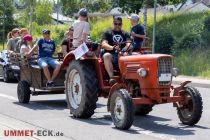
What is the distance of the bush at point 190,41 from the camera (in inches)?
1092

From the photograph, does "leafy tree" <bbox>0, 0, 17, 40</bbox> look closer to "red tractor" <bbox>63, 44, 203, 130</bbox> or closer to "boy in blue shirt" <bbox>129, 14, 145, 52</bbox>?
"boy in blue shirt" <bbox>129, 14, 145, 52</bbox>

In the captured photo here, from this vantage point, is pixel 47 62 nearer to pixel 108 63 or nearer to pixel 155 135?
pixel 108 63

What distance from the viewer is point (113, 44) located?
11.4m

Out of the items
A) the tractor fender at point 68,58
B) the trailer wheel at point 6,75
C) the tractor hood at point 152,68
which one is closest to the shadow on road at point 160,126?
the tractor hood at point 152,68

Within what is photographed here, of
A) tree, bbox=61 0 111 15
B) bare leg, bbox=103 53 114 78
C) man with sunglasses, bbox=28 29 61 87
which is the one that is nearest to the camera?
bare leg, bbox=103 53 114 78

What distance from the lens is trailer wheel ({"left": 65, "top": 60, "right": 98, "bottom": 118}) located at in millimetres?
11102

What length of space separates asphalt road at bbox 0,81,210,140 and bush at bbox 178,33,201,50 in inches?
545

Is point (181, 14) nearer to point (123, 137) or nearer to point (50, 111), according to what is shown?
point (50, 111)

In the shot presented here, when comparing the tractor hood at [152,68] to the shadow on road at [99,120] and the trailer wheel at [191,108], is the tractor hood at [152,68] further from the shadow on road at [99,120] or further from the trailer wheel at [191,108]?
the shadow on road at [99,120]

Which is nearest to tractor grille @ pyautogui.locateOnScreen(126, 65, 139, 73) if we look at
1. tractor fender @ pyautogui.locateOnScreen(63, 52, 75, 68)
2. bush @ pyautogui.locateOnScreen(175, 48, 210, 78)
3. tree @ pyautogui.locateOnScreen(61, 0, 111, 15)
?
→ tractor fender @ pyautogui.locateOnScreen(63, 52, 75, 68)

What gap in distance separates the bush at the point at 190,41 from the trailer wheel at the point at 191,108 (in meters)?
17.3

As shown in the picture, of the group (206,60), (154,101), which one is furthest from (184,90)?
(206,60)

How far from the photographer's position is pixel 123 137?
9438mm

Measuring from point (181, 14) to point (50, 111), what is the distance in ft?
74.8
